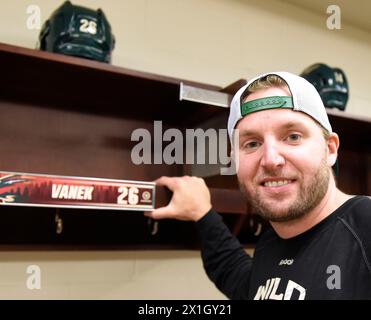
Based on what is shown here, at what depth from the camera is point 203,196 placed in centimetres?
120

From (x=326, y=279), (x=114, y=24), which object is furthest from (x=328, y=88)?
(x=326, y=279)

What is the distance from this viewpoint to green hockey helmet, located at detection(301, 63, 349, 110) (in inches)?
62.6

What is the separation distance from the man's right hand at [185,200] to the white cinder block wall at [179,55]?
1.22 ft

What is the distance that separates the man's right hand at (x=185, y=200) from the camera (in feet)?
3.81

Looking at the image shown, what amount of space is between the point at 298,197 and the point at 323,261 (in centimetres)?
13

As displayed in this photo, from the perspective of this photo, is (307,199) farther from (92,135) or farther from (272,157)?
(92,135)

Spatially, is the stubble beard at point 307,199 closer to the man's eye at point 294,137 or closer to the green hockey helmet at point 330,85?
the man's eye at point 294,137

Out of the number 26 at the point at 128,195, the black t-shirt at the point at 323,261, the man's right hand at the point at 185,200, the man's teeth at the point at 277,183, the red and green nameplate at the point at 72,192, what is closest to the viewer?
the black t-shirt at the point at 323,261

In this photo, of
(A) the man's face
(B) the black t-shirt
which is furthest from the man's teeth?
(B) the black t-shirt

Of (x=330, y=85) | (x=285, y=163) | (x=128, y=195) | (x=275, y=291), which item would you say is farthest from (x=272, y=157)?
(x=330, y=85)

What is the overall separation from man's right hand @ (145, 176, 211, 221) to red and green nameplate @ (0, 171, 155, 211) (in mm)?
62

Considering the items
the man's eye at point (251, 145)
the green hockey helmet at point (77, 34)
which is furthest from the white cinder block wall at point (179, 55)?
the man's eye at point (251, 145)
